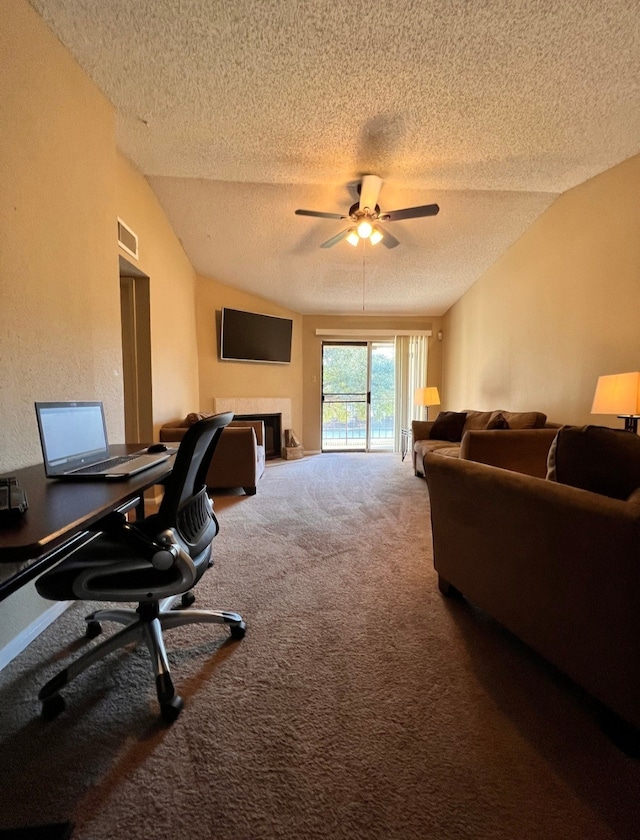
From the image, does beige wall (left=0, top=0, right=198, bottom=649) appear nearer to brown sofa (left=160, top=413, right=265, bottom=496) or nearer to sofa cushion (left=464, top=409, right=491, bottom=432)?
brown sofa (left=160, top=413, right=265, bottom=496)

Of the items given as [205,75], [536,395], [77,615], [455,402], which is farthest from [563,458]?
[455,402]

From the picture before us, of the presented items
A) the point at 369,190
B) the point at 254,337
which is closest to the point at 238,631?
the point at 369,190

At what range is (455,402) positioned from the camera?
557 cm

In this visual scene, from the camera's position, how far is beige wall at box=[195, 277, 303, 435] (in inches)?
191

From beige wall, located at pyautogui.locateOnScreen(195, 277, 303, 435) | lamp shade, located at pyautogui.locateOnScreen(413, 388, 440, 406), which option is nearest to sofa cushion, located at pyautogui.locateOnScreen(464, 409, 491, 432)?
lamp shade, located at pyautogui.locateOnScreen(413, 388, 440, 406)

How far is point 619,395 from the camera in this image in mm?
2309

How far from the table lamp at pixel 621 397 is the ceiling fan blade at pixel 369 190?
219cm

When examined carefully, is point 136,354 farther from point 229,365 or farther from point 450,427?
point 450,427

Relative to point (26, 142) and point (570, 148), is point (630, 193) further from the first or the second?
point (26, 142)

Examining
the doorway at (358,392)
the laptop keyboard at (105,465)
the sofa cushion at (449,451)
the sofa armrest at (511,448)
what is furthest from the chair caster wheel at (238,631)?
the doorway at (358,392)

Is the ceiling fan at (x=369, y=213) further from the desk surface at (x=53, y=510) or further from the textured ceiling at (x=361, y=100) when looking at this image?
the desk surface at (x=53, y=510)

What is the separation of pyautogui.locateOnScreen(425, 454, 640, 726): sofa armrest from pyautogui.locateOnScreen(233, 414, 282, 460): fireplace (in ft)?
13.2

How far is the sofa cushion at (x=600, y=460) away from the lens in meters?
1.08

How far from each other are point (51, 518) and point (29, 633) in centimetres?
110
